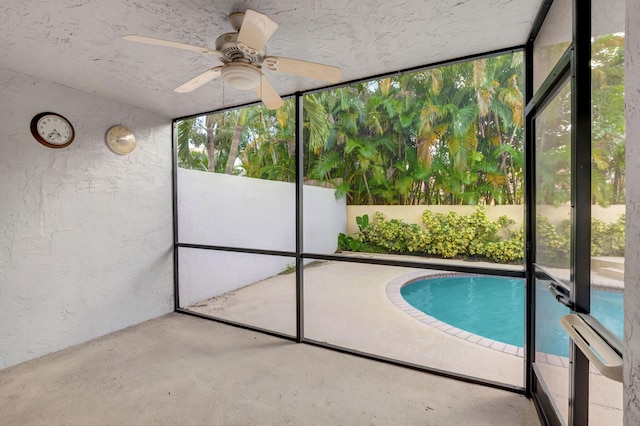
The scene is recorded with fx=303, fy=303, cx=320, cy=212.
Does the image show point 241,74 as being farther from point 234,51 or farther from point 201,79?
point 201,79

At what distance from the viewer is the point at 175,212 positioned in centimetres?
350

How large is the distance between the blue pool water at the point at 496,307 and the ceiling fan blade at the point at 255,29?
165cm

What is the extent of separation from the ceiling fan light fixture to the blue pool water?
68.0 inches

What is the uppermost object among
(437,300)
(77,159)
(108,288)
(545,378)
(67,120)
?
(67,120)

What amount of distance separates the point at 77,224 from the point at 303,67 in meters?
2.49

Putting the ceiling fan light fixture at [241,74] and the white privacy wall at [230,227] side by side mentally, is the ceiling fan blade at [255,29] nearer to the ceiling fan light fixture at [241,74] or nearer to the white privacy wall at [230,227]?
the ceiling fan light fixture at [241,74]

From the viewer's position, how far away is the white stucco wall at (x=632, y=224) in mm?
616

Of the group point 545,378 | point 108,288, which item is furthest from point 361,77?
point 108,288

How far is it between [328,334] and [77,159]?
111 inches

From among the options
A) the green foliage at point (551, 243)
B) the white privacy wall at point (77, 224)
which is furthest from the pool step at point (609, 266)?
the white privacy wall at point (77, 224)

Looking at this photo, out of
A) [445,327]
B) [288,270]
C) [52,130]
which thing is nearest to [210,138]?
[288,270]

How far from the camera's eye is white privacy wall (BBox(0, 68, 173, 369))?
7.63 feet

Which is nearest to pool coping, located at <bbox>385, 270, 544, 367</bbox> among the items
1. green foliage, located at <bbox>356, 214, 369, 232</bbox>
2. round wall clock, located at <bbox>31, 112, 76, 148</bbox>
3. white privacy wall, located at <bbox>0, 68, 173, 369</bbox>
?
green foliage, located at <bbox>356, 214, 369, 232</bbox>

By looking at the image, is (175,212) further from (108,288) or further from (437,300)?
(437,300)
